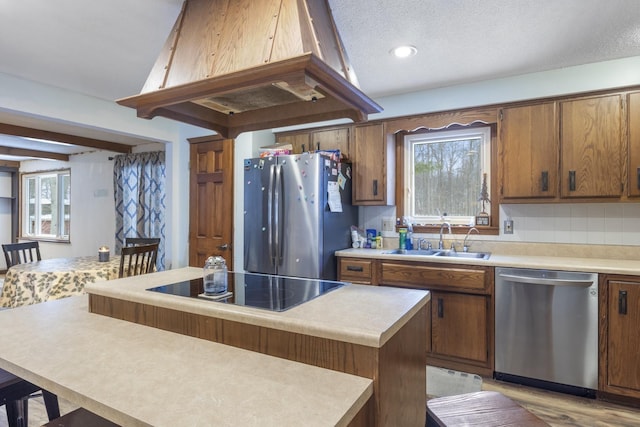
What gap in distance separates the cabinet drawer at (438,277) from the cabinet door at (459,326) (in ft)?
0.26

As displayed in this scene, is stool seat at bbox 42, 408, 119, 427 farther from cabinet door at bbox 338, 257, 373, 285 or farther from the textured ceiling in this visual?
cabinet door at bbox 338, 257, 373, 285

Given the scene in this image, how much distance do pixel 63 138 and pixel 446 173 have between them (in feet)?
16.4

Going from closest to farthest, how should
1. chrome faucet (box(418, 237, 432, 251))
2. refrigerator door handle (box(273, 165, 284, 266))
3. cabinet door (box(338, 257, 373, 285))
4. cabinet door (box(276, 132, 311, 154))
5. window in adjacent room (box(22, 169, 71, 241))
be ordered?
1. cabinet door (box(338, 257, 373, 285))
2. refrigerator door handle (box(273, 165, 284, 266))
3. chrome faucet (box(418, 237, 432, 251))
4. cabinet door (box(276, 132, 311, 154))
5. window in adjacent room (box(22, 169, 71, 241))

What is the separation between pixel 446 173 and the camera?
344cm

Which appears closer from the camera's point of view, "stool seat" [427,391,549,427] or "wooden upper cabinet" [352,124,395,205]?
"stool seat" [427,391,549,427]

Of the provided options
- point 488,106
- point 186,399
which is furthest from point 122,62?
point 488,106

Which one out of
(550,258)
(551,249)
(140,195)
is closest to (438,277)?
(550,258)

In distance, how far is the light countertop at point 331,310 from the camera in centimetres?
106

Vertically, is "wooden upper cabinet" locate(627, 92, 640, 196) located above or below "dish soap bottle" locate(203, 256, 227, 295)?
above

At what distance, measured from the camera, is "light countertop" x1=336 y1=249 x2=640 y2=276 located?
2.33 meters

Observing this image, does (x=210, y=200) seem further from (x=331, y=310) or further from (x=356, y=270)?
(x=331, y=310)

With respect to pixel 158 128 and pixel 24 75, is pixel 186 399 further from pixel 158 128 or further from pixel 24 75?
→ pixel 158 128

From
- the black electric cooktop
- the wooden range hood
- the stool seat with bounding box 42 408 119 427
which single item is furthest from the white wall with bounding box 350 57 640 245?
the stool seat with bounding box 42 408 119 427

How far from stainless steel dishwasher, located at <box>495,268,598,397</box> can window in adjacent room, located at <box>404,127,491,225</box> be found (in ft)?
2.85
